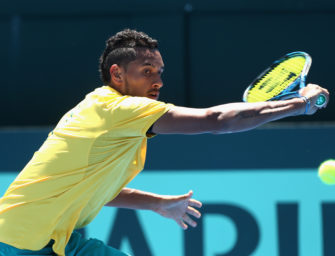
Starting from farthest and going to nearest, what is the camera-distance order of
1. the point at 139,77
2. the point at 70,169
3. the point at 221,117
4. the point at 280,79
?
the point at 280,79 < the point at 139,77 < the point at 70,169 < the point at 221,117

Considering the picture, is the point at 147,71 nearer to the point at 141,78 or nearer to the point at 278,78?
the point at 141,78

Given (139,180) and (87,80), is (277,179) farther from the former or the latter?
(87,80)

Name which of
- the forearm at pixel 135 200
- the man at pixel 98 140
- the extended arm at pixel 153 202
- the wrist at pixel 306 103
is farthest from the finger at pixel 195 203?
the wrist at pixel 306 103

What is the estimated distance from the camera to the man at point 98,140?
114 inches

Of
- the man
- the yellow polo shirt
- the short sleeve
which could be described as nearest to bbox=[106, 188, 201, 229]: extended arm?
the man

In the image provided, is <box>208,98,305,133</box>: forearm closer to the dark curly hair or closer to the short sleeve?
the short sleeve

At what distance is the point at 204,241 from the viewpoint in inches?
199

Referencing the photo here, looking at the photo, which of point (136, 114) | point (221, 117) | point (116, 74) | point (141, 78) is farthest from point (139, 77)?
point (221, 117)

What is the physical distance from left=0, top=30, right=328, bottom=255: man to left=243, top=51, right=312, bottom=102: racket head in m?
0.36

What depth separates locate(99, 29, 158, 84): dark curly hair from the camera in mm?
3205

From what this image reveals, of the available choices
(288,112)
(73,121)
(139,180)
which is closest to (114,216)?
(139,180)

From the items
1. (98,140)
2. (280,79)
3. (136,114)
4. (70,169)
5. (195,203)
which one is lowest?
(195,203)

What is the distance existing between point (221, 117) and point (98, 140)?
556 millimetres

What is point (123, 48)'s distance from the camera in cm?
323
